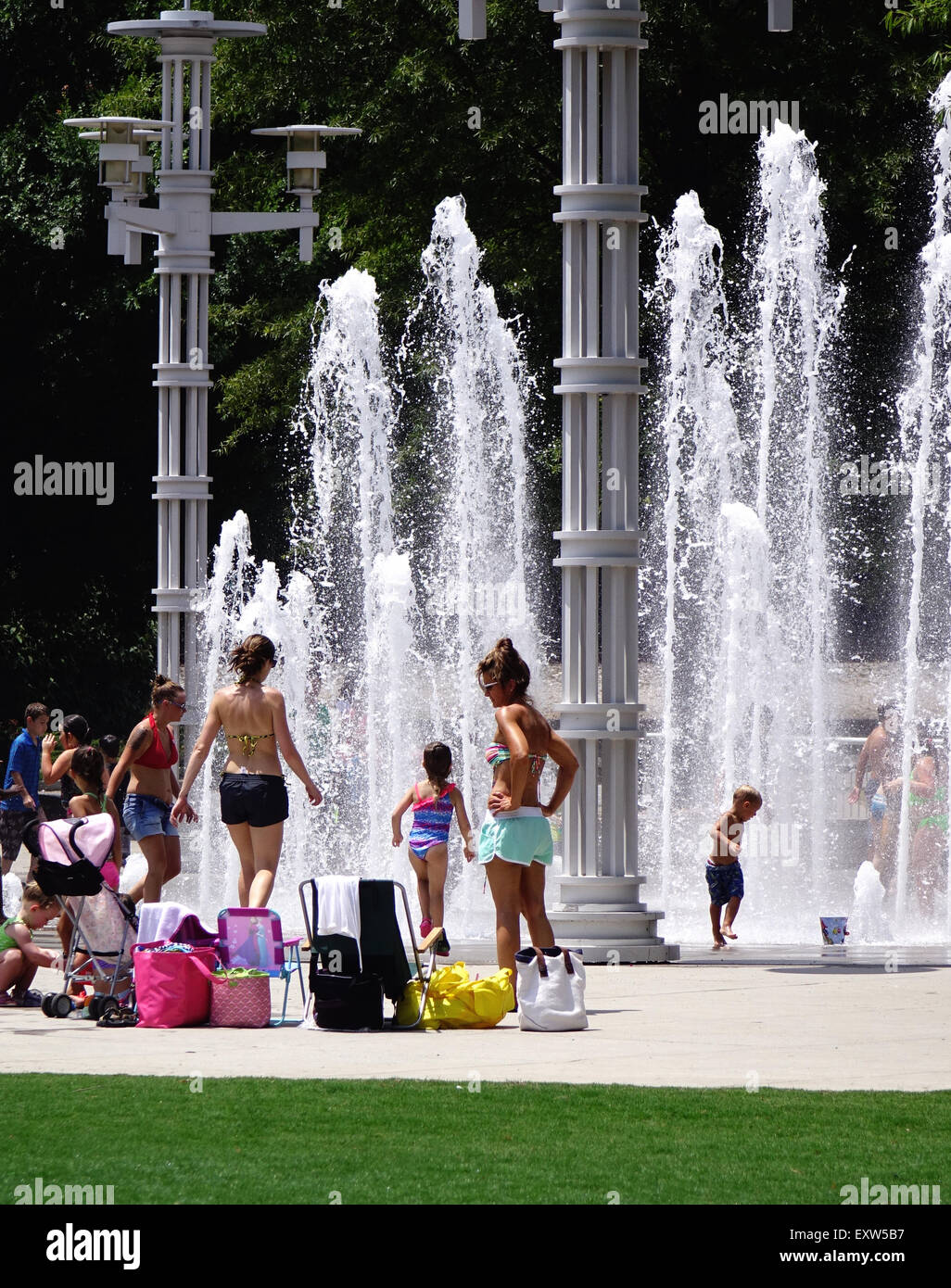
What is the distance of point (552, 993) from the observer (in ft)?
32.7

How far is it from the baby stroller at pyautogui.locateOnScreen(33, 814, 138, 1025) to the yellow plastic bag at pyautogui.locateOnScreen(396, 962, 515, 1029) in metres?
1.23

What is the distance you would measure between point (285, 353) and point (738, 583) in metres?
11.4

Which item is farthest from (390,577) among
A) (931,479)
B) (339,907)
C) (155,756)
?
(339,907)

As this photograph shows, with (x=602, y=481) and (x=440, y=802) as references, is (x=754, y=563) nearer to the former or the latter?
(x=602, y=481)

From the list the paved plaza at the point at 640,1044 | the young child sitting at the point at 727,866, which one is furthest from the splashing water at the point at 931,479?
the paved plaza at the point at 640,1044

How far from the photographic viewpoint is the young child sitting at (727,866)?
44.8 feet

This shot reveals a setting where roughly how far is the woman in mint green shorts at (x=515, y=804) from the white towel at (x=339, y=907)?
25.1 inches

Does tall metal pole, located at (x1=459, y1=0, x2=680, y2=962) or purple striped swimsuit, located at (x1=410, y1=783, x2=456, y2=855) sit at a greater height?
tall metal pole, located at (x1=459, y1=0, x2=680, y2=962)

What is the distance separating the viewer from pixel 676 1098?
26.2 ft

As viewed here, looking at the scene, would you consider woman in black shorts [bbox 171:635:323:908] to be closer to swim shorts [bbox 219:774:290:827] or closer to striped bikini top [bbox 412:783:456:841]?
swim shorts [bbox 219:774:290:827]

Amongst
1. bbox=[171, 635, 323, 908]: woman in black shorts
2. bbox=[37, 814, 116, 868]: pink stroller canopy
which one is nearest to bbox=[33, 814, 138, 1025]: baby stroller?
bbox=[37, 814, 116, 868]: pink stroller canopy

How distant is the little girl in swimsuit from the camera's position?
40.9 feet
